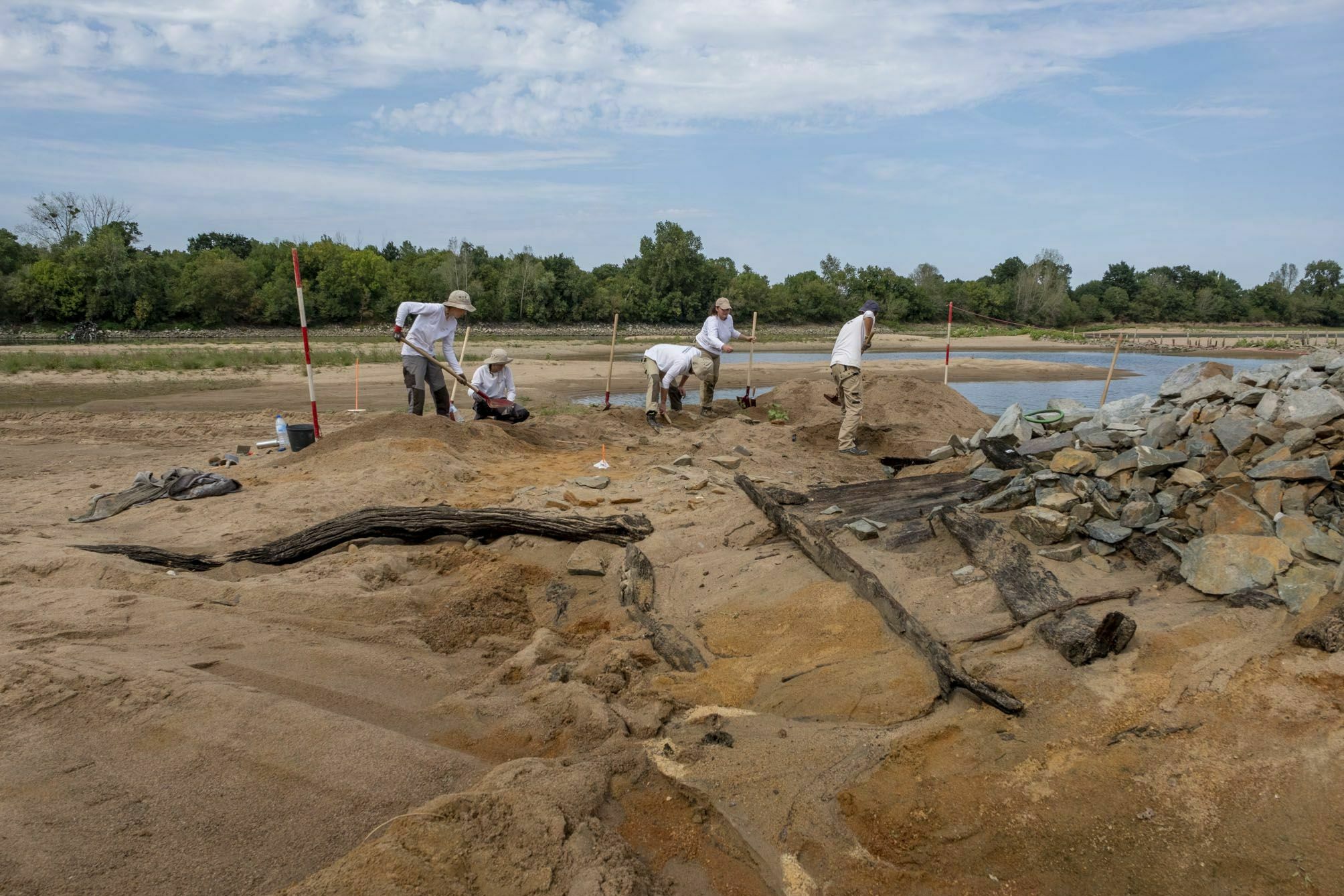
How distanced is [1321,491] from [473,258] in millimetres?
57549

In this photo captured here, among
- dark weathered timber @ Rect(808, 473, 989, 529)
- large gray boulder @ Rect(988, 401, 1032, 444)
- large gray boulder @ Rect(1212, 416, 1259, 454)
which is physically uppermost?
large gray boulder @ Rect(1212, 416, 1259, 454)

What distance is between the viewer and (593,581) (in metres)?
5.50

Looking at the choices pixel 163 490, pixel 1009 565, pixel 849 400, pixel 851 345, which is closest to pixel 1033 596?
pixel 1009 565

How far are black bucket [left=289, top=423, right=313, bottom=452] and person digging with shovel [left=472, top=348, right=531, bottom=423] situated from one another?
2006 mm

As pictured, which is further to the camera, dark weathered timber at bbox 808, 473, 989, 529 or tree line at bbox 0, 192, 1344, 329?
tree line at bbox 0, 192, 1344, 329

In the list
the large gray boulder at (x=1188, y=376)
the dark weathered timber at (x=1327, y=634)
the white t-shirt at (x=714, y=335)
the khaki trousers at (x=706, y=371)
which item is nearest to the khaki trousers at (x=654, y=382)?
the khaki trousers at (x=706, y=371)

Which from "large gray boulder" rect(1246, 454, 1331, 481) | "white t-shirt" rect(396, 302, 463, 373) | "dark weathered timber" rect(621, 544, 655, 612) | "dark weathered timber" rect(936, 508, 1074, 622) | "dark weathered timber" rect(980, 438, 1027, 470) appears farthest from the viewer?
"white t-shirt" rect(396, 302, 463, 373)

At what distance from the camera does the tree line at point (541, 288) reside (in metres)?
41.8

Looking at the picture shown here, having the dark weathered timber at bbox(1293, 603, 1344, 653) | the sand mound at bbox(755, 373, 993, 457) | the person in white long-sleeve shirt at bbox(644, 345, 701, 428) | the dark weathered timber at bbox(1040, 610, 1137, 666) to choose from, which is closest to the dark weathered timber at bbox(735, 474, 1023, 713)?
the dark weathered timber at bbox(1040, 610, 1137, 666)

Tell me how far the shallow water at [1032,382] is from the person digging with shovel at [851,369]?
3979 millimetres

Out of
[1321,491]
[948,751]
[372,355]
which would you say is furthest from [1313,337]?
[948,751]

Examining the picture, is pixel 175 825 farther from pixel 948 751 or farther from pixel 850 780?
pixel 948 751

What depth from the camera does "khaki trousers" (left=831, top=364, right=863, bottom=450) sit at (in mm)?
→ 9742

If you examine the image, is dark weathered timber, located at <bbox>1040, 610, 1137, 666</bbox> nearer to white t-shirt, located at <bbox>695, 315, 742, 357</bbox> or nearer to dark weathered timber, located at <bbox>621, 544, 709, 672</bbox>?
dark weathered timber, located at <bbox>621, 544, 709, 672</bbox>
